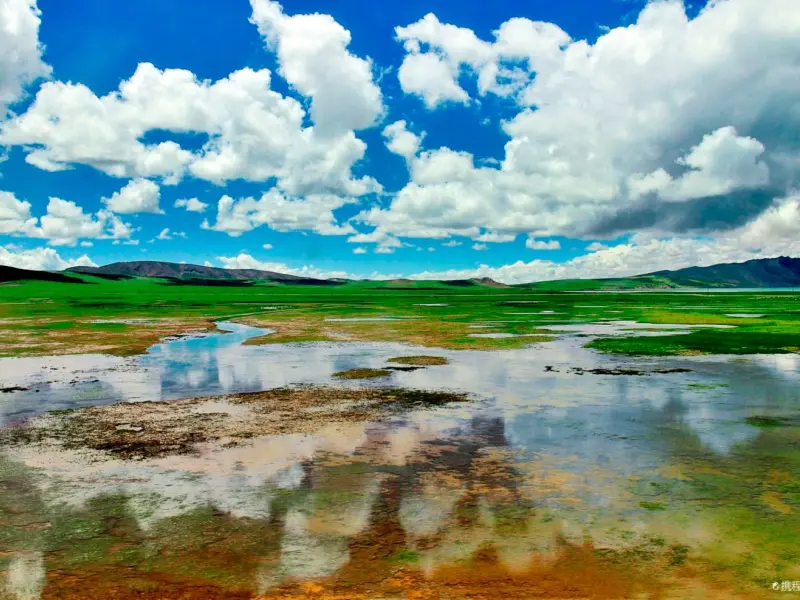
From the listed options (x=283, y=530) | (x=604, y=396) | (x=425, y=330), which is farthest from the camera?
(x=425, y=330)

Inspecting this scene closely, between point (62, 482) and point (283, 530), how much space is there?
636cm

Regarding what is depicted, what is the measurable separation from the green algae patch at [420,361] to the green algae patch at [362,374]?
114 inches

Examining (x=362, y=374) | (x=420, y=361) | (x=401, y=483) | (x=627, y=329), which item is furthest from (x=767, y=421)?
(x=627, y=329)

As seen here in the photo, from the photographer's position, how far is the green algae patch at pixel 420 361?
33656 millimetres

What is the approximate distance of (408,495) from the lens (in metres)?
12.5

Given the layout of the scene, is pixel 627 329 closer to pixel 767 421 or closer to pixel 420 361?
pixel 420 361

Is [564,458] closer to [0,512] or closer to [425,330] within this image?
[0,512]

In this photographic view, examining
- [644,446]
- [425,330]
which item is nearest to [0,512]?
[644,446]

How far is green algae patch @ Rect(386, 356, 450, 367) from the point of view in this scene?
110 ft

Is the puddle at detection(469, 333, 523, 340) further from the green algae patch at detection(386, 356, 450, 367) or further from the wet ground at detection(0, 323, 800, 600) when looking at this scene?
the wet ground at detection(0, 323, 800, 600)

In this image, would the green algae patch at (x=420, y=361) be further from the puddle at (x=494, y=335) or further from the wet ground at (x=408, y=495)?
the puddle at (x=494, y=335)

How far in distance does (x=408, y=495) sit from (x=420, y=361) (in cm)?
2244

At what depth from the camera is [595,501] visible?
39.7 feet

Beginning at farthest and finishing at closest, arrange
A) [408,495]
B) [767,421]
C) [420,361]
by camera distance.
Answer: [420,361] → [767,421] → [408,495]
